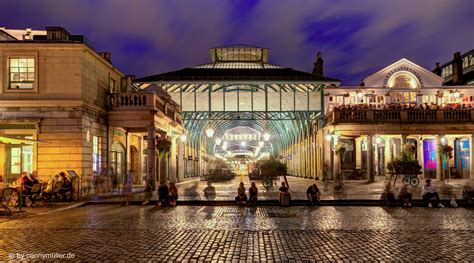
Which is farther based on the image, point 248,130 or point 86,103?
point 248,130

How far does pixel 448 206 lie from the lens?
746 inches

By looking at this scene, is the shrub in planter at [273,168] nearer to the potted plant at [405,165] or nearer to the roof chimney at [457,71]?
the potted plant at [405,165]

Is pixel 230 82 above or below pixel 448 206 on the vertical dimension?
above

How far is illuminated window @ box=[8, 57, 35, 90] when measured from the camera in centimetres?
2119

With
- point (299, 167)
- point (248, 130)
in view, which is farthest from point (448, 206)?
point (248, 130)

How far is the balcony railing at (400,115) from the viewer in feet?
111

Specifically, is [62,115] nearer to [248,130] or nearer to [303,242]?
[303,242]

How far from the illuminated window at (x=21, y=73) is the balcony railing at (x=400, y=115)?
2058 centimetres

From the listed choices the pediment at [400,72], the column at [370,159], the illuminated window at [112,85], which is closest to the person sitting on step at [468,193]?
the column at [370,159]

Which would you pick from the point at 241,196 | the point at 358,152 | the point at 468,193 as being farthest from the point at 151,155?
the point at 358,152

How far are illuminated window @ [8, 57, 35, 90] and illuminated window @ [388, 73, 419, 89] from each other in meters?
29.2

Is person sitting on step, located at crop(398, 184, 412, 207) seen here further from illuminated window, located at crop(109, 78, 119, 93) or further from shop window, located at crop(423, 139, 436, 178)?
shop window, located at crop(423, 139, 436, 178)

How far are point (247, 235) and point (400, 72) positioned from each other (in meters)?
32.6

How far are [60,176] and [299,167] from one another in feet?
116
